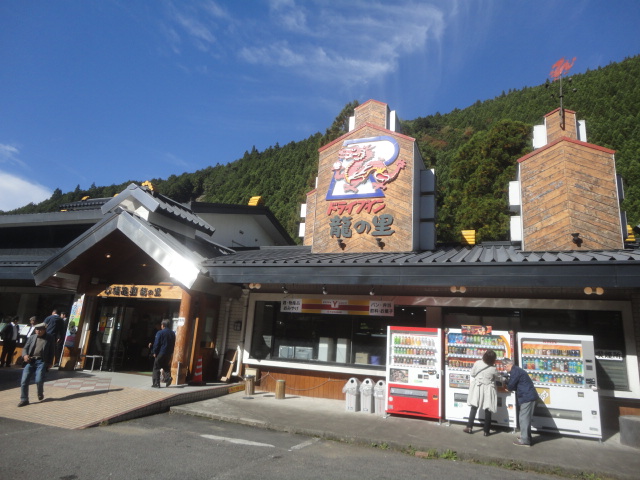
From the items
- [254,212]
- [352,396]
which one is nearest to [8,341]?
[254,212]

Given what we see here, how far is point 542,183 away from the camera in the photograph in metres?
10.5

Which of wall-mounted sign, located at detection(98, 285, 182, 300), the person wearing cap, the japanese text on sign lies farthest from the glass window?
the person wearing cap

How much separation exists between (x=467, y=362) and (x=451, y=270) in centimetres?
209

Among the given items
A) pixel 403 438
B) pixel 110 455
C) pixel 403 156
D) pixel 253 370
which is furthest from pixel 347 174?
pixel 110 455

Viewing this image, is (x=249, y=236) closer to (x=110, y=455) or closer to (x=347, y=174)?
(x=347, y=174)

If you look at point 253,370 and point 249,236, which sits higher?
point 249,236

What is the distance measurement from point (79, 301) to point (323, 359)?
8172 millimetres

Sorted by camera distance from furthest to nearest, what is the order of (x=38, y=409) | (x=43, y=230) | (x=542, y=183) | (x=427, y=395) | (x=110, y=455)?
(x=43, y=230), (x=542, y=183), (x=427, y=395), (x=38, y=409), (x=110, y=455)

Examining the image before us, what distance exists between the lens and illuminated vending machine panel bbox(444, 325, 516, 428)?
320 inches

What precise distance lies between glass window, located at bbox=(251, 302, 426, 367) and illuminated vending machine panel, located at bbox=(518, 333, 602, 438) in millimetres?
2735

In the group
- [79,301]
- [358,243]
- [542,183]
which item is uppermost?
[542,183]

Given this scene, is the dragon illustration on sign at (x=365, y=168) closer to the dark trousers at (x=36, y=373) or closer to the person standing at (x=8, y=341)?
the dark trousers at (x=36, y=373)

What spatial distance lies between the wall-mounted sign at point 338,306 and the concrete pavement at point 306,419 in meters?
2.36

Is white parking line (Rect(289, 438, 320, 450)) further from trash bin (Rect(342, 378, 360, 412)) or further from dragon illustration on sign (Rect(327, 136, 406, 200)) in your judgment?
dragon illustration on sign (Rect(327, 136, 406, 200))
